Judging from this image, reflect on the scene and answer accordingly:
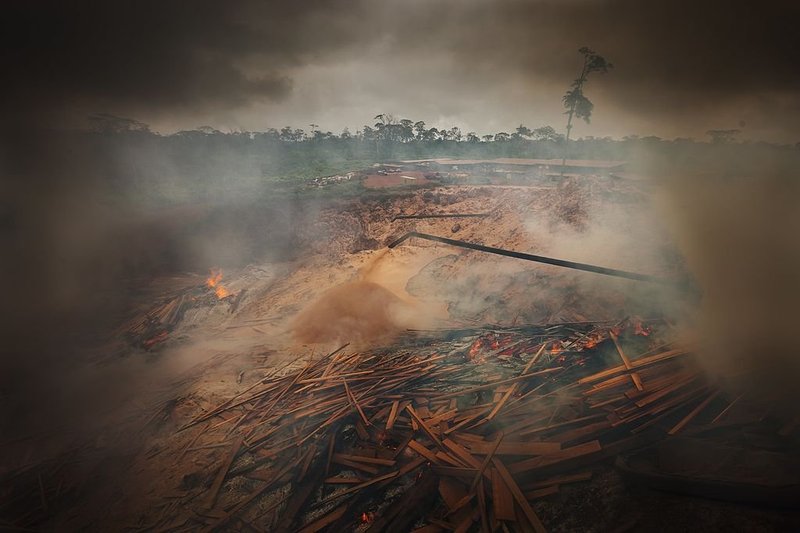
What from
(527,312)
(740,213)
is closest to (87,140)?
(527,312)

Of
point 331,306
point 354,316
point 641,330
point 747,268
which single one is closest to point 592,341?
point 641,330

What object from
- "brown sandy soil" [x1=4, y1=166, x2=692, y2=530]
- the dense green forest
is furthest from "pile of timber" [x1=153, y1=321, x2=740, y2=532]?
the dense green forest

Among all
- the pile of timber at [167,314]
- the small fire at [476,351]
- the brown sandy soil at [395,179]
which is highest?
the brown sandy soil at [395,179]

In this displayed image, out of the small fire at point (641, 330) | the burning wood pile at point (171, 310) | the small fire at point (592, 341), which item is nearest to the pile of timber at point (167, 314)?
the burning wood pile at point (171, 310)

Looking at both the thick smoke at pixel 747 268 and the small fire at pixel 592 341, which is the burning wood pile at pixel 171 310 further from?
the thick smoke at pixel 747 268

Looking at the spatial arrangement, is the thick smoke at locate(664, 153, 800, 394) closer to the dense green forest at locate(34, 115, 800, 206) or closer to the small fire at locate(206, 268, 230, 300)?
the dense green forest at locate(34, 115, 800, 206)
